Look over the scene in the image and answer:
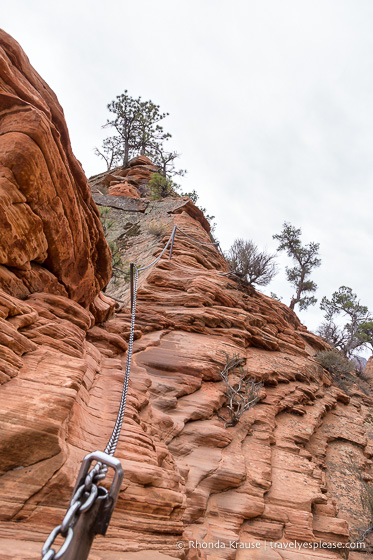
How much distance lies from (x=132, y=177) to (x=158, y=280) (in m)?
18.6

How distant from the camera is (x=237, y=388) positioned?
29.1 ft

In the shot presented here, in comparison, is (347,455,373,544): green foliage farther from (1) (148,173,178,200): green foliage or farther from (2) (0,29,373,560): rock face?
(1) (148,173,178,200): green foliage

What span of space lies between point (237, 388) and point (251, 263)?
9.27m

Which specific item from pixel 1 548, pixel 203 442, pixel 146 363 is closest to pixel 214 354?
pixel 146 363

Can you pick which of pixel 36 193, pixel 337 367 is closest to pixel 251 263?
pixel 337 367

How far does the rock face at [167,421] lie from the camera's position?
3.06 m

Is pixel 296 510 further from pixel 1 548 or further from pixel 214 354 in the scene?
pixel 1 548

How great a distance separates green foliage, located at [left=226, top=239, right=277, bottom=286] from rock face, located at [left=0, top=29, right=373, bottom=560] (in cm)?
384

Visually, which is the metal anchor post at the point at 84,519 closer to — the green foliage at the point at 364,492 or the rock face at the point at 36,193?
the rock face at the point at 36,193

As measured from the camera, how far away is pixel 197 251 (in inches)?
605

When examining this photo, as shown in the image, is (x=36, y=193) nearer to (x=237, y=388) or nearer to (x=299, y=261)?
(x=237, y=388)

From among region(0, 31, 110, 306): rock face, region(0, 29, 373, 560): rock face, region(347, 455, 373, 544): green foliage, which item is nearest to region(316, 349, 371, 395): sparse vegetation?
region(0, 29, 373, 560): rock face

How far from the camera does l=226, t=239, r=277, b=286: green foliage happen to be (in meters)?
16.8

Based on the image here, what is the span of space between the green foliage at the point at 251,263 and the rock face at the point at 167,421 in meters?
3.84
